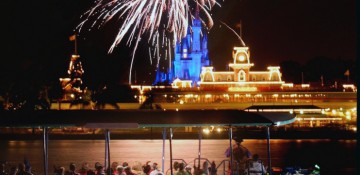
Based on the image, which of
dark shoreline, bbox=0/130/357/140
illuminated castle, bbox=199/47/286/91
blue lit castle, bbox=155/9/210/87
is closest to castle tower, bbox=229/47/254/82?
illuminated castle, bbox=199/47/286/91

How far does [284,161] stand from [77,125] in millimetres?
17622

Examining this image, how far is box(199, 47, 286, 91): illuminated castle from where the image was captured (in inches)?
4405

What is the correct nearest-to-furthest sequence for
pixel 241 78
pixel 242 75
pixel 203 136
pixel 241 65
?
pixel 203 136, pixel 241 78, pixel 242 75, pixel 241 65

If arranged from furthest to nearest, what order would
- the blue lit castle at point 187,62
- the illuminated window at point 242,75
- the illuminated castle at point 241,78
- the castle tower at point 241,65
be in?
the blue lit castle at point 187,62, the castle tower at point 241,65, the illuminated window at point 242,75, the illuminated castle at point 241,78

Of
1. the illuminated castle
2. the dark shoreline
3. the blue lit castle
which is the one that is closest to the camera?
the dark shoreline

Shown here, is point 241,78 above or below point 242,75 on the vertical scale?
below

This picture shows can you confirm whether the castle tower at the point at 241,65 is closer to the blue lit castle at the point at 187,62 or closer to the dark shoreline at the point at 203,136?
the blue lit castle at the point at 187,62

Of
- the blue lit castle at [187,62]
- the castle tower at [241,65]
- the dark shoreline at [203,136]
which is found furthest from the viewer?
the blue lit castle at [187,62]

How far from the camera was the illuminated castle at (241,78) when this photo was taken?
367ft

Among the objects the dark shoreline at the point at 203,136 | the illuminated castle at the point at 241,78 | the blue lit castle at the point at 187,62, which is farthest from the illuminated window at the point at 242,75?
the dark shoreline at the point at 203,136

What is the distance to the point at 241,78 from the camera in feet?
380

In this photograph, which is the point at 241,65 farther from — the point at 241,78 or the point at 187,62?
the point at 187,62

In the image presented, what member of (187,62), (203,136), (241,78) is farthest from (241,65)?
(203,136)

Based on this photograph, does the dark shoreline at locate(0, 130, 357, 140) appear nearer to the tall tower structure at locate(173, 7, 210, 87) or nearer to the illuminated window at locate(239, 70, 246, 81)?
the illuminated window at locate(239, 70, 246, 81)
